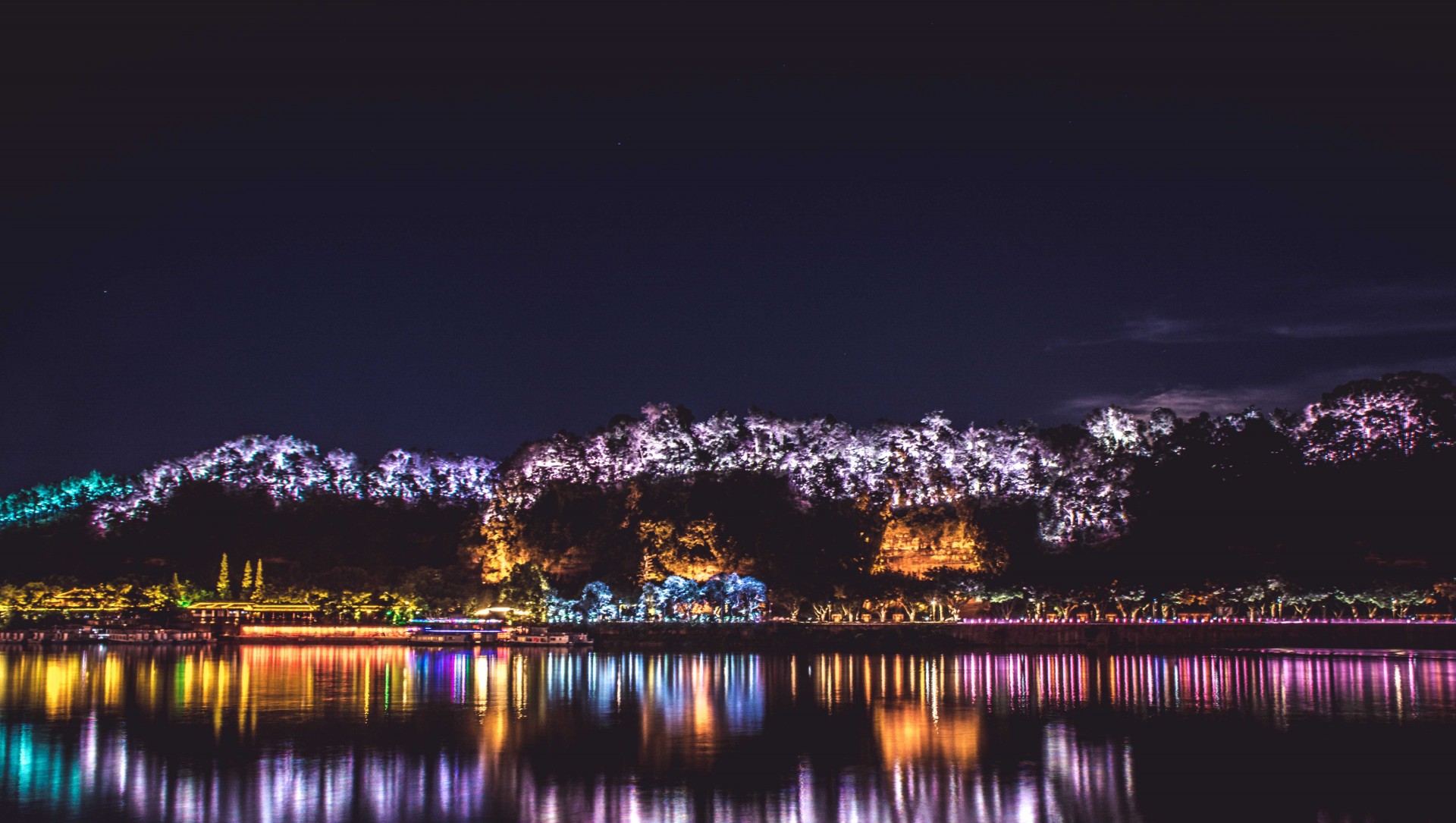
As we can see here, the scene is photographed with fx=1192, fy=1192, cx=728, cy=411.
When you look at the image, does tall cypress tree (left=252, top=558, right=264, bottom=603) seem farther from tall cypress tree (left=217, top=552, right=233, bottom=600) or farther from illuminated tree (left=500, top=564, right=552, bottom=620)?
→ illuminated tree (left=500, top=564, right=552, bottom=620)

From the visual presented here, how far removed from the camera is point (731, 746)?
20.1 metres

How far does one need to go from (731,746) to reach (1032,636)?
35112mm

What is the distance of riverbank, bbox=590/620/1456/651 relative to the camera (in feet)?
Result: 163

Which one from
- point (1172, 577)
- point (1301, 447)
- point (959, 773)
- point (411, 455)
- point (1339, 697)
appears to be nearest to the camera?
point (959, 773)

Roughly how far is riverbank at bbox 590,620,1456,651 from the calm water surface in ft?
49.0

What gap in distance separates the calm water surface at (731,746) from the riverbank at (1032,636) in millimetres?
14921

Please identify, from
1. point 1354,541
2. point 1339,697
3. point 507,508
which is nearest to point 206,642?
point 507,508

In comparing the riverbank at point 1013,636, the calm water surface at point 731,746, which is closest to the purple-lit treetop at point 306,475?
the riverbank at point 1013,636

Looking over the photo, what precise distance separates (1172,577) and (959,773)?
45551 millimetres

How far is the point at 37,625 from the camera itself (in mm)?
67375

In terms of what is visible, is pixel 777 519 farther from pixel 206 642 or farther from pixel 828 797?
pixel 828 797

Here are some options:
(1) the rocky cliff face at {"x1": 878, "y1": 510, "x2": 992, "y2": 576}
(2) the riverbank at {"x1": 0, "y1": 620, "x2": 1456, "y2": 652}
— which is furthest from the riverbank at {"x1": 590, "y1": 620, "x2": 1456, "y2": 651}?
(1) the rocky cliff face at {"x1": 878, "y1": 510, "x2": 992, "y2": 576}

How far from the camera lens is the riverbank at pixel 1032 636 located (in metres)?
49.6

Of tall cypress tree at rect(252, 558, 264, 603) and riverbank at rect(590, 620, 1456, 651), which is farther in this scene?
tall cypress tree at rect(252, 558, 264, 603)
